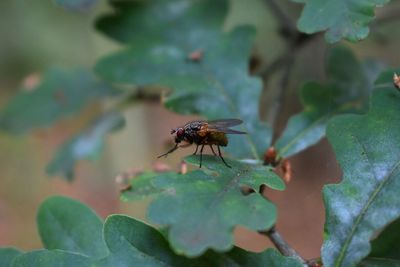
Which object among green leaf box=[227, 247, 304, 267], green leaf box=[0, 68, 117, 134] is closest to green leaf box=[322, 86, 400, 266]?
green leaf box=[227, 247, 304, 267]

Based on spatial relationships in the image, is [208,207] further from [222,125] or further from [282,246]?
[222,125]

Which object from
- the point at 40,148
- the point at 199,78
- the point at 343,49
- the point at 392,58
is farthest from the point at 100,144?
the point at 40,148

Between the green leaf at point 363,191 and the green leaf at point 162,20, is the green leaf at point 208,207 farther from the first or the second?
the green leaf at point 162,20

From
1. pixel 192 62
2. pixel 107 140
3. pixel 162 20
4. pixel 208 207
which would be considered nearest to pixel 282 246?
A: pixel 208 207

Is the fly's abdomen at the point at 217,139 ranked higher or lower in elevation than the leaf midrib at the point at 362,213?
higher

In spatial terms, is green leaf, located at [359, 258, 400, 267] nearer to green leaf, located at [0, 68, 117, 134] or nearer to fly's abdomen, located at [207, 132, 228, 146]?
fly's abdomen, located at [207, 132, 228, 146]

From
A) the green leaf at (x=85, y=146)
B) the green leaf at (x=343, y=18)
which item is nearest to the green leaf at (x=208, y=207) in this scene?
the green leaf at (x=343, y=18)
